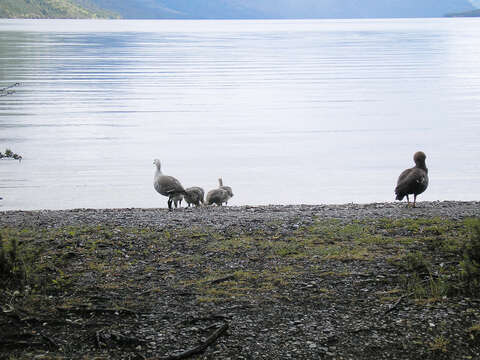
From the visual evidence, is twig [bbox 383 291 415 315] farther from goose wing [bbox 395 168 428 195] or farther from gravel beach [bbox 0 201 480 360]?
goose wing [bbox 395 168 428 195]

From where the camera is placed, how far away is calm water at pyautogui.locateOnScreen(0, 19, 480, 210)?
832 inches

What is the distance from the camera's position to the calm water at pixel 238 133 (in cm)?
2113

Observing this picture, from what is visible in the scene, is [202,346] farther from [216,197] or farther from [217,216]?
[216,197]

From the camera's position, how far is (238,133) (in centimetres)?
3150

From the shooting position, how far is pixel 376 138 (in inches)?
1180

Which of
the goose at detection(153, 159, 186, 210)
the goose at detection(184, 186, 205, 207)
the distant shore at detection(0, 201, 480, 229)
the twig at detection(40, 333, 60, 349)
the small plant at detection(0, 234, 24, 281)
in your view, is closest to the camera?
the twig at detection(40, 333, 60, 349)

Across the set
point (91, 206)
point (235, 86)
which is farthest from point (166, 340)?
point (235, 86)

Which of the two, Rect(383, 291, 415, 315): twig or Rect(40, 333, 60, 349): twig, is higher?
Rect(383, 291, 415, 315): twig

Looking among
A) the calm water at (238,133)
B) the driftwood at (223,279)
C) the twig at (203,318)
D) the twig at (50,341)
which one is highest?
the calm water at (238,133)

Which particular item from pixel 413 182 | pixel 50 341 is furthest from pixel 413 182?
pixel 50 341

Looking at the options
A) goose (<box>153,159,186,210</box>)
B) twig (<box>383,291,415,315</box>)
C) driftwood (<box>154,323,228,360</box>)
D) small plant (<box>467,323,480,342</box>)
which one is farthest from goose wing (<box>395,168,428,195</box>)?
driftwood (<box>154,323,228,360</box>)

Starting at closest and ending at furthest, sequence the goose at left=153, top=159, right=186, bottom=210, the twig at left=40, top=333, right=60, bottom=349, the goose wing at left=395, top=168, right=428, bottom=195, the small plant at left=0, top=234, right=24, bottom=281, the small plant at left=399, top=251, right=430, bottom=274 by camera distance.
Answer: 1. the twig at left=40, top=333, right=60, bottom=349
2. the small plant at left=0, top=234, right=24, bottom=281
3. the small plant at left=399, top=251, right=430, bottom=274
4. the goose wing at left=395, top=168, right=428, bottom=195
5. the goose at left=153, top=159, right=186, bottom=210

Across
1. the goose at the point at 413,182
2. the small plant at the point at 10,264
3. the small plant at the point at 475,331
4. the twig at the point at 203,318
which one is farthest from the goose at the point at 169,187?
the small plant at the point at 475,331

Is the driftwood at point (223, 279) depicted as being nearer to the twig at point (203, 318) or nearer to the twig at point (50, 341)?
the twig at point (203, 318)
